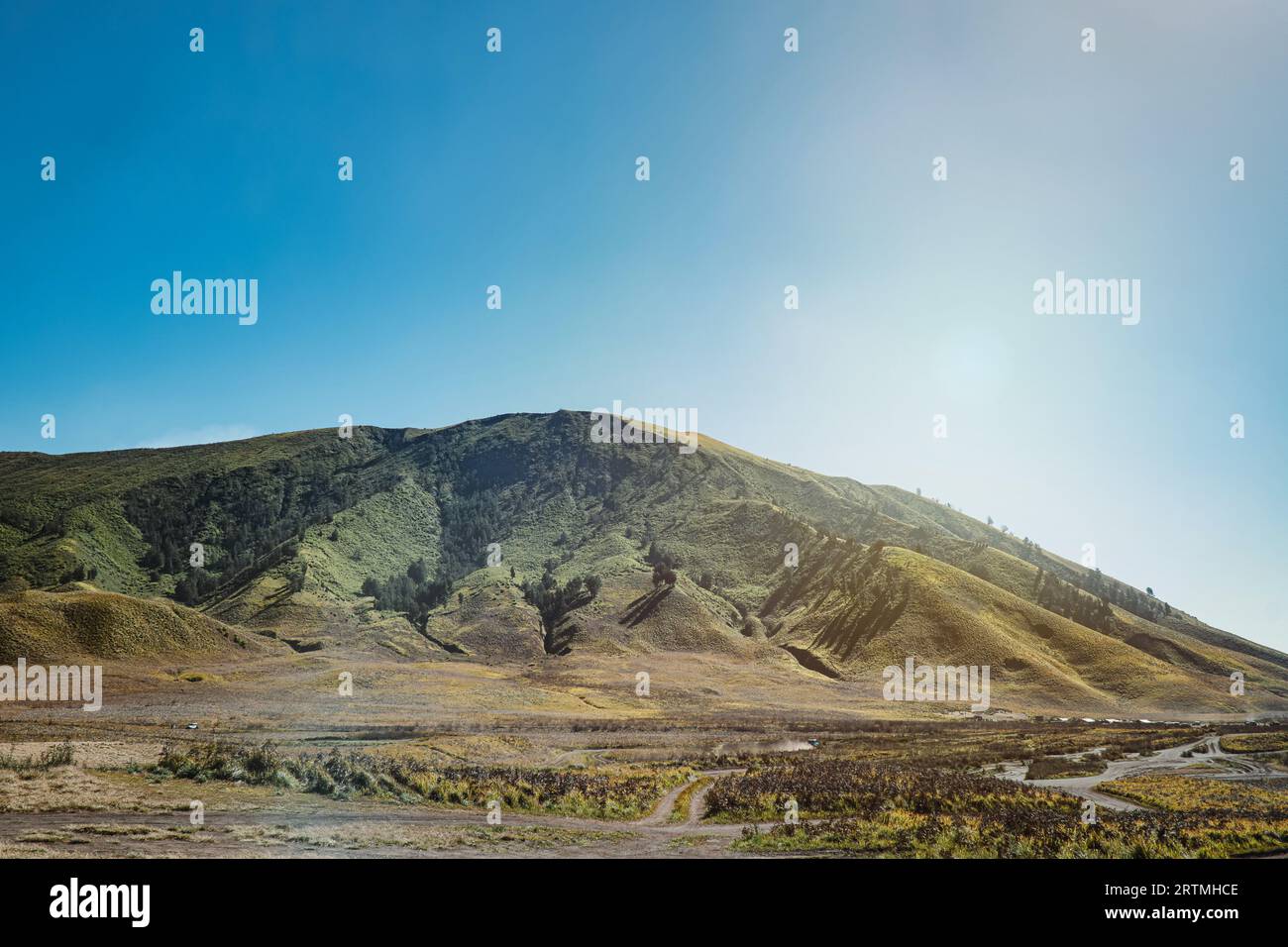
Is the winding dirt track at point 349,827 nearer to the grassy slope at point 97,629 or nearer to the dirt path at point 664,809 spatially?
the dirt path at point 664,809

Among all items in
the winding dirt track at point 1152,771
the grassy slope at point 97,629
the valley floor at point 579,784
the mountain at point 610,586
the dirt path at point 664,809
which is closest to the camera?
the valley floor at point 579,784

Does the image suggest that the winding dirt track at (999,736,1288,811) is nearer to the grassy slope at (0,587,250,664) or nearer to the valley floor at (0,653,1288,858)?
the valley floor at (0,653,1288,858)

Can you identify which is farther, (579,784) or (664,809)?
(579,784)

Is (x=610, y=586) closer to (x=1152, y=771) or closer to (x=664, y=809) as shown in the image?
(x=1152, y=771)

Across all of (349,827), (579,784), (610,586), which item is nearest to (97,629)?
(610,586)

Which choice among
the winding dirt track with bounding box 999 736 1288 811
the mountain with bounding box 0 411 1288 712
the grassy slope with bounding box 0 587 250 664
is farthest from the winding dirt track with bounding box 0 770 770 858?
the mountain with bounding box 0 411 1288 712

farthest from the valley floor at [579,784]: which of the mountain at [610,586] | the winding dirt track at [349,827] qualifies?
the mountain at [610,586]
